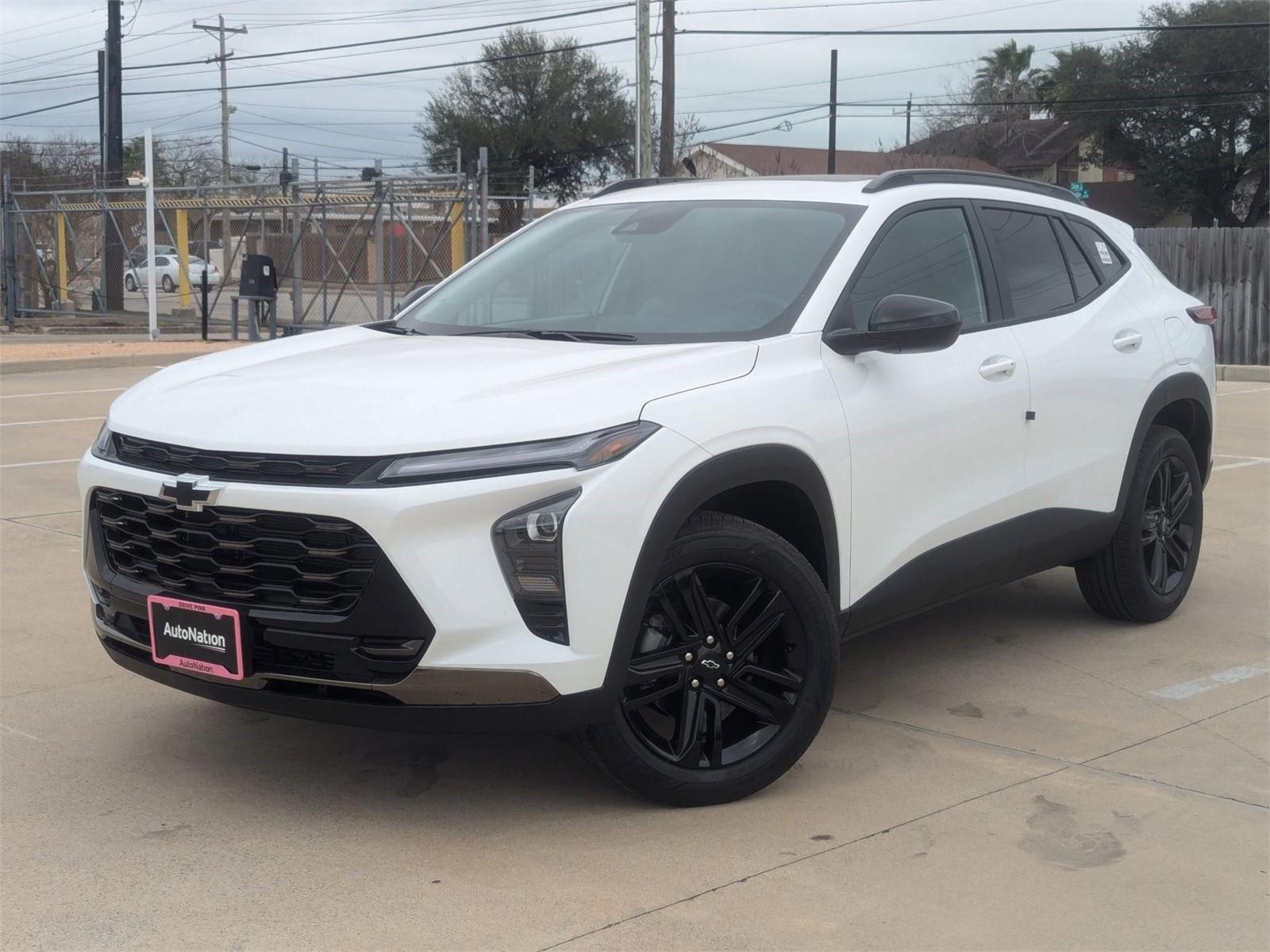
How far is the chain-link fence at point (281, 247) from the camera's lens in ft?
73.0

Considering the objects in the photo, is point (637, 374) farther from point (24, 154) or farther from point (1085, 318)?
point (24, 154)

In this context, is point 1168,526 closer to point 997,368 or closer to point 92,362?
point 997,368

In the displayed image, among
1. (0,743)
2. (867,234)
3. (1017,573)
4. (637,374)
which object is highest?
(867,234)

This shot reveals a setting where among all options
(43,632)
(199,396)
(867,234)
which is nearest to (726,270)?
(867,234)

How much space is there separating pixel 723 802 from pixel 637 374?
122 cm

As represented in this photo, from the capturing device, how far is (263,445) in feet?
11.9

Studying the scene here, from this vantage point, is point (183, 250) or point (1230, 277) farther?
point (183, 250)

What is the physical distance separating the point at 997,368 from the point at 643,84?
2370 cm

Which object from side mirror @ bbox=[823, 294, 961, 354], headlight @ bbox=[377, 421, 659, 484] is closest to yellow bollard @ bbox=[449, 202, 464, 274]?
side mirror @ bbox=[823, 294, 961, 354]

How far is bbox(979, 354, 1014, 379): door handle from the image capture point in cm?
492

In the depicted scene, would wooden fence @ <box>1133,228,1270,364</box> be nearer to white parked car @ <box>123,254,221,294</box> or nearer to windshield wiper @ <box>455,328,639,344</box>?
windshield wiper @ <box>455,328,639,344</box>

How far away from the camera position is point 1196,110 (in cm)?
5228

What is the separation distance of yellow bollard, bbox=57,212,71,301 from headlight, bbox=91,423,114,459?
96.8 ft

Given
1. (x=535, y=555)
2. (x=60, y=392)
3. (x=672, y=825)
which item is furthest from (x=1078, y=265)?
(x=60, y=392)
